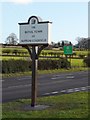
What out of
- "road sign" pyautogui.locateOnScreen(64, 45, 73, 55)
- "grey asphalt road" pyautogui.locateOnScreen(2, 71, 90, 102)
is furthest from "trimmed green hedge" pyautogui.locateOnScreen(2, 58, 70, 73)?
"grey asphalt road" pyautogui.locateOnScreen(2, 71, 90, 102)

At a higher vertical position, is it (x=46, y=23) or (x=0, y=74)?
(x=46, y=23)

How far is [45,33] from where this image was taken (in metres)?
12.8

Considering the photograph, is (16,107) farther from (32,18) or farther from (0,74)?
(0,74)

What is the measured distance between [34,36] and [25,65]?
2564 cm

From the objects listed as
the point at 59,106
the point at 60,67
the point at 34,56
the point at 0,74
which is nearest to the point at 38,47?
the point at 34,56

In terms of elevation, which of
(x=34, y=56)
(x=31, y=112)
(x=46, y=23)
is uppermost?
(x=46, y=23)

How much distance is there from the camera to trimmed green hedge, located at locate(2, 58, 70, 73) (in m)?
35.7

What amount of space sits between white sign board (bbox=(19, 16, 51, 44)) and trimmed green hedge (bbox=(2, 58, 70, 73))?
2211 cm

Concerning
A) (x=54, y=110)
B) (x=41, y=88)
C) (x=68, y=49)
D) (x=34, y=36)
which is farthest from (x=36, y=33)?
(x=68, y=49)

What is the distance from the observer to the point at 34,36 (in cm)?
1307

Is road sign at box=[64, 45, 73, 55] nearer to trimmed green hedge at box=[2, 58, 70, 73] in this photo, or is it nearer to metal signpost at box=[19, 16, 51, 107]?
trimmed green hedge at box=[2, 58, 70, 73]

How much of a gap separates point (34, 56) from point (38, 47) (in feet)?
1.14

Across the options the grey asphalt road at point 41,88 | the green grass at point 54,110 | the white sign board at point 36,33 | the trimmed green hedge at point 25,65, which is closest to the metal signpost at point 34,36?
the white sign board at point 36,33

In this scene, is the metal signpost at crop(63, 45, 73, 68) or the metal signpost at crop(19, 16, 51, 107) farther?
the metal signpost at crop(63, 45, 73, 68)
